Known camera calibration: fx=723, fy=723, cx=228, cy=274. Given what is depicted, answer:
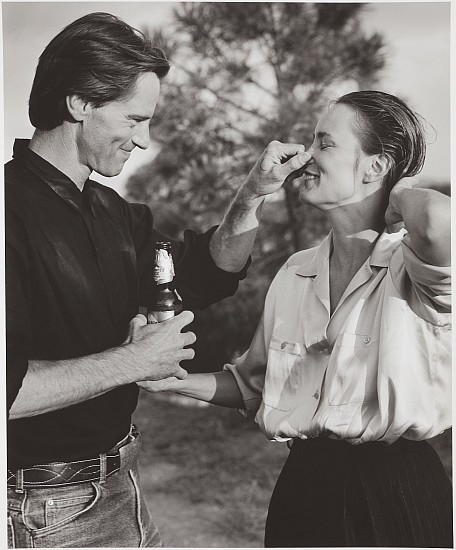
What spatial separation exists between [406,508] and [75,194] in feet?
4.47

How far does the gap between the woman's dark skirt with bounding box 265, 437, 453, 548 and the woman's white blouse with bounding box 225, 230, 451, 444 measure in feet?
0.21

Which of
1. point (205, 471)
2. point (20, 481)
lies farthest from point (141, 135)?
point (205, 471)

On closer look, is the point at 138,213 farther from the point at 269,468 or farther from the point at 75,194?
the point at 269,468

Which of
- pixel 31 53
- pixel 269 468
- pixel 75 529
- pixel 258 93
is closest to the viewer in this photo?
pixel 75 529

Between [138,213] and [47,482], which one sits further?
[138,213]

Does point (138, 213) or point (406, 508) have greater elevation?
point (138, 213)

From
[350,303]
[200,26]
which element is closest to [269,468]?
[350,303]

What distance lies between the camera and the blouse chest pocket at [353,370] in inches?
82.2

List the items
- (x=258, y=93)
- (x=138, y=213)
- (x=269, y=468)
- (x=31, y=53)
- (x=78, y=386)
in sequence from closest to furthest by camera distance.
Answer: (x=78, y=386)
(x=31, y=53)
(x=138, y=213)
(x=258, y=93)
(x=269, y=468)

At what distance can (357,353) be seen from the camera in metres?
2.13

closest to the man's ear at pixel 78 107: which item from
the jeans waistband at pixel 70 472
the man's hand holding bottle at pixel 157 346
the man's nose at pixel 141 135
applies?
the man's nose at pixel 141 135

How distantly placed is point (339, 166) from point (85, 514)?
131cm

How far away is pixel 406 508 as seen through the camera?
2082 mm

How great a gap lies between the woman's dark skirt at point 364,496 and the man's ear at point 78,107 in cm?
121
